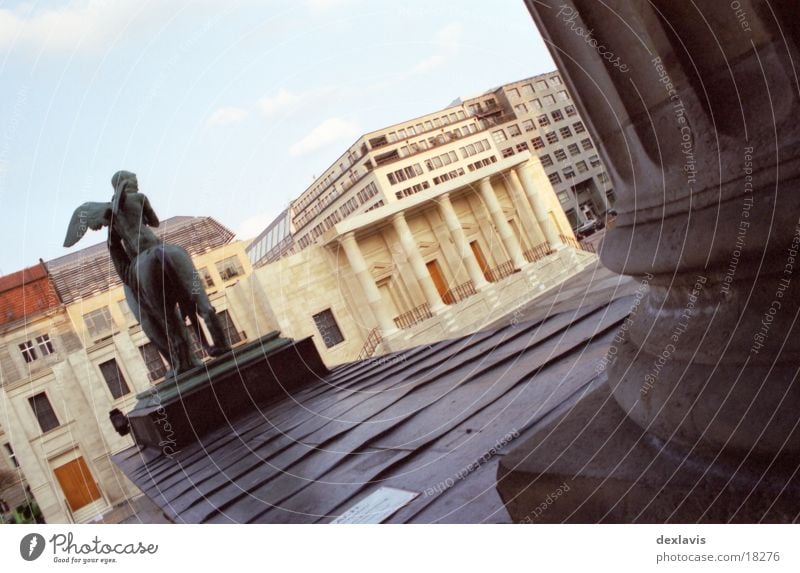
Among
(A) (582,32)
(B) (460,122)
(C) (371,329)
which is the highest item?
(B) (460,122)

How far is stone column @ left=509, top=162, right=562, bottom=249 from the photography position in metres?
26.6

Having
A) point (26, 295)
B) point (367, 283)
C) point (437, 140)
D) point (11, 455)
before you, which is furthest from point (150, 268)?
point (437, 140)

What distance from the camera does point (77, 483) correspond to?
73.8 feet

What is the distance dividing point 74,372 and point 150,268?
20.2 metres

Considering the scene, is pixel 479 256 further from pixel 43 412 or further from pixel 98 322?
pixel 43 412

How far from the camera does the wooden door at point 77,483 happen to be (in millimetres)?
21500

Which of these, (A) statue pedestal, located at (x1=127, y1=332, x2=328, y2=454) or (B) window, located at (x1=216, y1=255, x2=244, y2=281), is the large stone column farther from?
(B) window, located at (x1=216, y1=255, x2=244, y2=281)

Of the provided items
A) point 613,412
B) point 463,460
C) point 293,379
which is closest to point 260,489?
point 463,460

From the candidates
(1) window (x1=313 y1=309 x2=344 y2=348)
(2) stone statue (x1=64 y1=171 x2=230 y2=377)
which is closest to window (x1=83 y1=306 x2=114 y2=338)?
(1) window (x1=313 y1=309 x2=344 y2=348)

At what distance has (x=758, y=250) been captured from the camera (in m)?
0.86

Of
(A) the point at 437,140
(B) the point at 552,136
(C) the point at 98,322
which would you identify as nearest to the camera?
(C) the point at 98,322

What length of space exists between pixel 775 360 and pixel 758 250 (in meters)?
0.18

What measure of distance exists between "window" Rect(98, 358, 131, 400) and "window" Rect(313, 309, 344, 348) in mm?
8145

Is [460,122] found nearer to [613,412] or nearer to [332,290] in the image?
[332,290]
